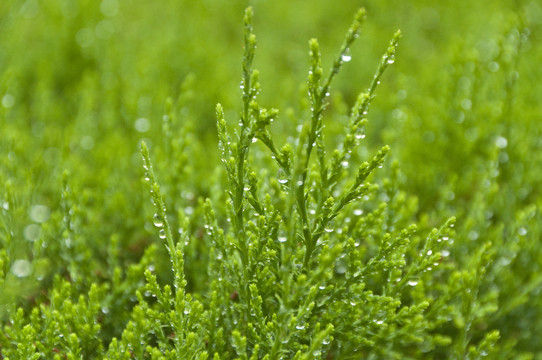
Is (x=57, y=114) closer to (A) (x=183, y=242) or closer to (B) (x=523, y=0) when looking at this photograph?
(A) (x=183, y=242)

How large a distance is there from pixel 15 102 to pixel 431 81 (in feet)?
7.69

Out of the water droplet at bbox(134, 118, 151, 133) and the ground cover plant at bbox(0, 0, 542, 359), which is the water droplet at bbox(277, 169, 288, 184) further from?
the water droplet at bbox(134, 118, 151, 133)

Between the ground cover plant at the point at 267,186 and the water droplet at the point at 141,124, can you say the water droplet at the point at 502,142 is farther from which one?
the water droplet at the point at 141,124

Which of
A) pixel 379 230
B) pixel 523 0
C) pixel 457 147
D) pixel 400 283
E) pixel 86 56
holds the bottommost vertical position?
pixel 400 283

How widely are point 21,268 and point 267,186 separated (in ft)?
2.90

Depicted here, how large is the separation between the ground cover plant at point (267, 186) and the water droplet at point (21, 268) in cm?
2

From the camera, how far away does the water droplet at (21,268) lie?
168cm

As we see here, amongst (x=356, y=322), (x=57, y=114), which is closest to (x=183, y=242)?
(x=356, y=322)

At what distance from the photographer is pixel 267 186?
6.01 ft

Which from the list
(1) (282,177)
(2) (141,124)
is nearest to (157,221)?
(1) (282,177)

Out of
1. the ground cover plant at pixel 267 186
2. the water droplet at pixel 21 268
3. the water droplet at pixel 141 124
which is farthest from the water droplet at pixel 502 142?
the water droplet at pixel 21 268

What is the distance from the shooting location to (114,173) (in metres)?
2.31

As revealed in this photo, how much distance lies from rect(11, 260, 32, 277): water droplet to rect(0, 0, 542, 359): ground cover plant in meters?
0.02

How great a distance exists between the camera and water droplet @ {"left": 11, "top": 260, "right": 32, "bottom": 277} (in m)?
1.68
